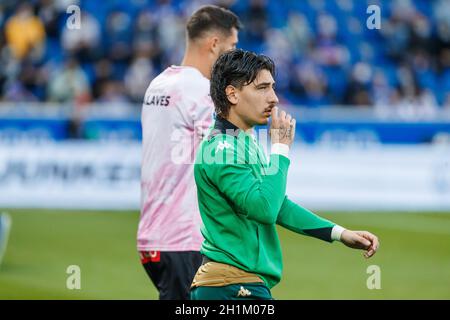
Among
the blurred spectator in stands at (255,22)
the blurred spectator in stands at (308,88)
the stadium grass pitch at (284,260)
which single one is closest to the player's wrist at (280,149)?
the stadium grass pitch at (284,260)

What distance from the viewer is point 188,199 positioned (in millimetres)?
6305

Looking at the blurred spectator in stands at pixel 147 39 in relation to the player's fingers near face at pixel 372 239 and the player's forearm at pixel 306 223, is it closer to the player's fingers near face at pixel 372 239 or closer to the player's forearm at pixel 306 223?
the player's forearm at pixel 306 223

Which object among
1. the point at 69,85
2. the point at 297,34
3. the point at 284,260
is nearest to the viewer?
the point at 284,260

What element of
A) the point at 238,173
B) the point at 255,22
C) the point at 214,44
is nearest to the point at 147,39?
the point at 255,22

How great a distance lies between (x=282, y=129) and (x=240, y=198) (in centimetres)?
46

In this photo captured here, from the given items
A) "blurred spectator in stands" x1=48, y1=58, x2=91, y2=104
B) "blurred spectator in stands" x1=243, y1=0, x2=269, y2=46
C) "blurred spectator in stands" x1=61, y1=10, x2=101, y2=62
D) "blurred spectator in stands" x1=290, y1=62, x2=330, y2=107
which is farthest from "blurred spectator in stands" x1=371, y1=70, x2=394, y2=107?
"blurred spectator in stands" x1=48, y1=58, x2=91, y2=104

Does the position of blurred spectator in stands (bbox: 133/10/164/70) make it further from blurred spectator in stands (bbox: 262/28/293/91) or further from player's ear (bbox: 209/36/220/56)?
player's ear (bbox: 209/36/220/56)

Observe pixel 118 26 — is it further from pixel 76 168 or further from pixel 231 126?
pixel 231 126

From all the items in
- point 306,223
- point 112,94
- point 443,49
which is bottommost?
point 306,223

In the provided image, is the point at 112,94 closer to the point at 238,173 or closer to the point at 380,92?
the point at 380,92

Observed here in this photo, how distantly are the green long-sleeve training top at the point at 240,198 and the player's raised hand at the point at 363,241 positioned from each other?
40 centimetres

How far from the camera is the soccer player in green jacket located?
4.98 m

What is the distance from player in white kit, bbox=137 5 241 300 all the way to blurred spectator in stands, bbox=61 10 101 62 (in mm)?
14775

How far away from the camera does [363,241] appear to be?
5.20 metres
